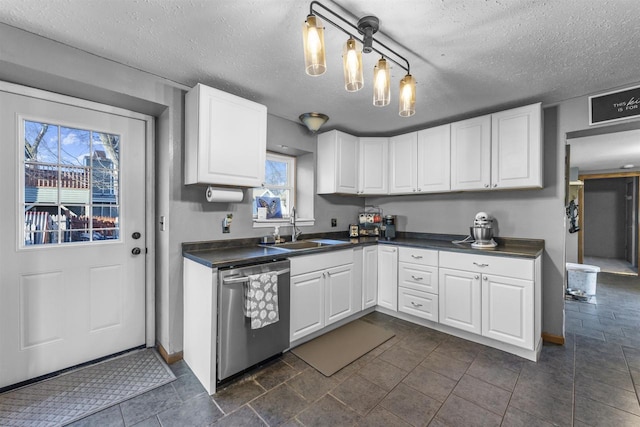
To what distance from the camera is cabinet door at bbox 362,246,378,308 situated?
314cm

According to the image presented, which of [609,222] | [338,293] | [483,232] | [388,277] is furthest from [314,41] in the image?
[609,222]

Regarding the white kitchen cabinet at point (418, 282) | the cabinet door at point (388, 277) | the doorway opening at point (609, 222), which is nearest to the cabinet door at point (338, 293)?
the cabinet door at point (388, 277)

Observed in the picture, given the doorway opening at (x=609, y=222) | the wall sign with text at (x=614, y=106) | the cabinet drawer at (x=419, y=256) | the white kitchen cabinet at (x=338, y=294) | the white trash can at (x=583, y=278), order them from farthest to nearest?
the doorway opening at (x=609, y=222) → the white trash can at (x=583, y=278) → the cabinet drawer at (x=419, y=256) → the white kitchen cabinet at (x=338, y=294) → the wall sign with text at (x=614, y=106)

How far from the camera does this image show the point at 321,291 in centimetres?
265

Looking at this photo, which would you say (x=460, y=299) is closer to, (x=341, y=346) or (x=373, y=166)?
(x=341, y=346)

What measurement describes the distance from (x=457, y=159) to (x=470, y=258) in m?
1.05

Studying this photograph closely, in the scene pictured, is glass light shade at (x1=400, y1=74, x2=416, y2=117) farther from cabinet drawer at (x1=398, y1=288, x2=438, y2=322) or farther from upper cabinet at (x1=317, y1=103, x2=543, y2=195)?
cabinet drawer at (x1=398, y1=288, x2=438, y2=322)

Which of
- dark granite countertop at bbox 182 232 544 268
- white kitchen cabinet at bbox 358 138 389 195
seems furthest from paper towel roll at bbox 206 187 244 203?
white kitchen cabinet at bbox 358 138 389 195

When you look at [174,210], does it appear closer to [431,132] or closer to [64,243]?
[64,243]

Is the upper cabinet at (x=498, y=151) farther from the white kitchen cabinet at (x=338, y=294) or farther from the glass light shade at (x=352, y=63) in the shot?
the glass light shade at (x=352, y=63)

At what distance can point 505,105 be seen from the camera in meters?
2.66

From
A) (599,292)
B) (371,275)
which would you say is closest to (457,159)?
(371,275)

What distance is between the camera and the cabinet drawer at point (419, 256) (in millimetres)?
2830

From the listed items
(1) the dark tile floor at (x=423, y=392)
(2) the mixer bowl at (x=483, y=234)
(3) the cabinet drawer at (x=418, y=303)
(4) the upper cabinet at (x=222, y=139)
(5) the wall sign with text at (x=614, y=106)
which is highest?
(5) the wall sign with text at (x=614, y=106)
